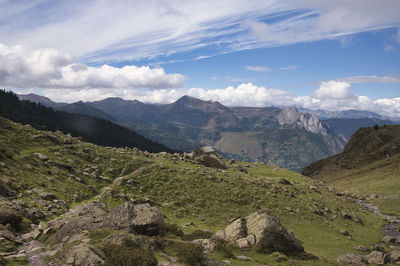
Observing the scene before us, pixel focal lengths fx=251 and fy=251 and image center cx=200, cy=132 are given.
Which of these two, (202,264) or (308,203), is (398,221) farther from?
(202,264)

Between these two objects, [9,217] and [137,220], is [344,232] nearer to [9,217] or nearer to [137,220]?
[137,220]

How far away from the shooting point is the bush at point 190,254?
72.6 ft

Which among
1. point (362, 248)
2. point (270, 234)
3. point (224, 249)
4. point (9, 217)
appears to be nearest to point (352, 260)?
point (270, 234)

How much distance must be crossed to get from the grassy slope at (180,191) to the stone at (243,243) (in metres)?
9.47

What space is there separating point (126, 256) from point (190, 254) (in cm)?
578

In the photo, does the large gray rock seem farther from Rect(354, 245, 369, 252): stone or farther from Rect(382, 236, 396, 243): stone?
Rect(382, 236, 396, 243): stone

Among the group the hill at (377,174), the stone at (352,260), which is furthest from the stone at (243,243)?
the hill at (377,174)

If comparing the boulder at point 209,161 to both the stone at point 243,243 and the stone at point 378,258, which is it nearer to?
the stone at point 243,243

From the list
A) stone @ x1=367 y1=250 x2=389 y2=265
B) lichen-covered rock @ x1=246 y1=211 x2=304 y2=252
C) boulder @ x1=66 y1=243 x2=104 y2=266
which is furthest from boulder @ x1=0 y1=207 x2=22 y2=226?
stone @ x1=367 y1=250 x2=389 y2=265

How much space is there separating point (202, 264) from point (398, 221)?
233 feet

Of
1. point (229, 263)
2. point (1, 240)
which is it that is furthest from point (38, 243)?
point (229, 263)

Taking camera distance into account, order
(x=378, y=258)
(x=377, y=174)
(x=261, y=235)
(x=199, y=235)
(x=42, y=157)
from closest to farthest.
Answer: (x=261, y=235), (x=378, y=258), (x=199, y=235), (x=42, y=157), (x=377, y=174)

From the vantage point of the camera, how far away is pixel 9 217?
27.9m

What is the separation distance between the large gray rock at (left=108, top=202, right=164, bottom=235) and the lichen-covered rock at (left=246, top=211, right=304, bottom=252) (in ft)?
40.1
